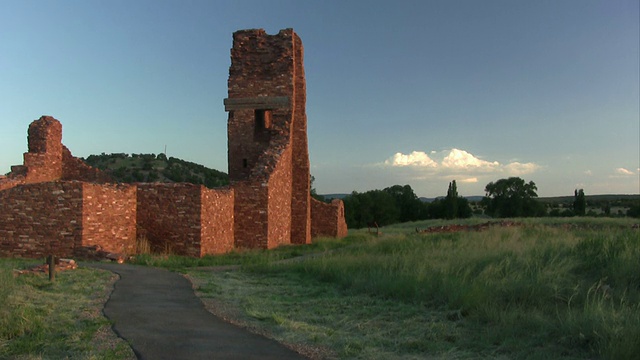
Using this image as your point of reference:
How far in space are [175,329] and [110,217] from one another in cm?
947

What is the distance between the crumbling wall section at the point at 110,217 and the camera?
14516mm

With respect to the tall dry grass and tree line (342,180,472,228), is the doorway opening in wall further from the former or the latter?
tree line (342,180,472,228)

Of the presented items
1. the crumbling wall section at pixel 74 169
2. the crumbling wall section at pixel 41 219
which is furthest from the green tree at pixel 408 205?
the crumbling wall section at pixel 41 219

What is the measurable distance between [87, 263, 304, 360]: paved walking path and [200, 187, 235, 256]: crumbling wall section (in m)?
5.89

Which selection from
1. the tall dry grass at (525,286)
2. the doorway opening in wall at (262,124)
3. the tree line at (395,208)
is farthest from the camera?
the tree line at (395,208)

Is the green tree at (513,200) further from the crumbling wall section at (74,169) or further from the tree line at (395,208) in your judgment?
the crumbling wall section at (74,169)

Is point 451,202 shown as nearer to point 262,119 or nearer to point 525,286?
point 262,119

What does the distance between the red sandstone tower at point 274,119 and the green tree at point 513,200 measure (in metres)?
40.5

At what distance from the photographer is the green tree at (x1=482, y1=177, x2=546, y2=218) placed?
56.8 m

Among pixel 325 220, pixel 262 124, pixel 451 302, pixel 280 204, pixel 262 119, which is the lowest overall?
pixel 451 302

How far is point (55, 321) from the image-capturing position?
693cm

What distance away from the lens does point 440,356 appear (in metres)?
5.75

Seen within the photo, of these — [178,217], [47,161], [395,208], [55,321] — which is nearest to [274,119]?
[178,217]

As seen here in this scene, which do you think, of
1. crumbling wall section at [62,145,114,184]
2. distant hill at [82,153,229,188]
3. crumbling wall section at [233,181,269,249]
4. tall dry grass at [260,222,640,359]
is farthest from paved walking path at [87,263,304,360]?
distant hill at [82,153,229,188]
